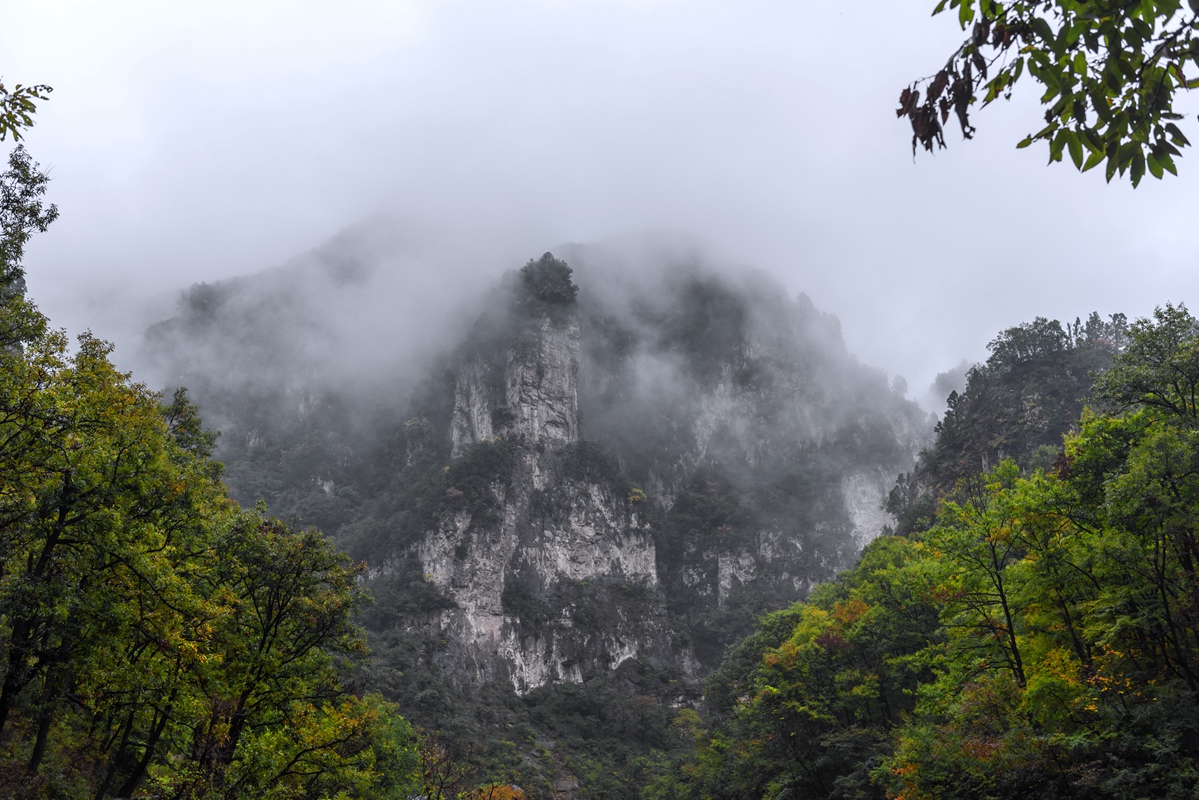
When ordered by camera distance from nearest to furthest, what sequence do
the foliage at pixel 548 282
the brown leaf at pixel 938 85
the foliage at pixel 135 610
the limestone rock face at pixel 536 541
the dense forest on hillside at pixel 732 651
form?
the brown leaf at pixel 938 85
the foliage at pixel 135 610
the dense forest on hillside at pixel 732 651
the limestone rock face at pixel 536 541
the foliage at pixel 548 282

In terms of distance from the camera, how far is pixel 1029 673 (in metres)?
21.3

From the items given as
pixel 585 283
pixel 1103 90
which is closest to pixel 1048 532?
pixel 1103 90

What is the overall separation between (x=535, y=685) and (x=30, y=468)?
293 feet

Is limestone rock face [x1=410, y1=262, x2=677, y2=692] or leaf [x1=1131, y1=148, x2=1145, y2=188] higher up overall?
limestone rock face [x1=410, y1=262, x2=677, y2=692]

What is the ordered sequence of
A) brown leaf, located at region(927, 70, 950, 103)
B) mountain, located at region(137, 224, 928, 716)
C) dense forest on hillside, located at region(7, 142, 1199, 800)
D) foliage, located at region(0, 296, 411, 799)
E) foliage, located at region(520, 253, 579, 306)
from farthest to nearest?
1. foliage, located at region(520, 253, 579, 306)
2. mountain, located at region(137, 224, 928, 716)
3. dense forest on hillside, located at region(7, 142, 1199, 800)
4. foliage, located at region(0, 296, 411, 799)
5. brown leaf, located at region(927, 70, 950, 103)

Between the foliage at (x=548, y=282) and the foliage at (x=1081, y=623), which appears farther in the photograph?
the foliage at (x=548, y=282)

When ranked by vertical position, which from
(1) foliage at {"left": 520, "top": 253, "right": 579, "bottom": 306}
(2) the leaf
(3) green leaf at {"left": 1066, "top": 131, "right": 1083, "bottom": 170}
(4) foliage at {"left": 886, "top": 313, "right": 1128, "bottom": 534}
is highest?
(1) foliage at {"left": 520, "top": 253, "right": 579, "bottom": 306}

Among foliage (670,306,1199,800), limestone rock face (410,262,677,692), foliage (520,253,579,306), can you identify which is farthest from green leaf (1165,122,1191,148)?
foliage (520,253,579,306)

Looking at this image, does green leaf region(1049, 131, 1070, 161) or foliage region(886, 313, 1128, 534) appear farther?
foliage region(886, 313, 1128, 534)

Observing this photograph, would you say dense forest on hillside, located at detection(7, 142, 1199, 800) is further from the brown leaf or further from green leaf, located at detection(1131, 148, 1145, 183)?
green leaf, located at detection(1131, 148, 1145, 183)

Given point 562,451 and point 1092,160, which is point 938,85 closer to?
point 1092,160

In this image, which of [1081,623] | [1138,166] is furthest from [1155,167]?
[1081,623]

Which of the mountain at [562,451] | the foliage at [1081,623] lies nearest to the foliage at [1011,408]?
the foliage at [1081,623]

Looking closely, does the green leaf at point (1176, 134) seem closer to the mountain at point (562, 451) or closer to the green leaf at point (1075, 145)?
the green leaf at point (1075, 145)
